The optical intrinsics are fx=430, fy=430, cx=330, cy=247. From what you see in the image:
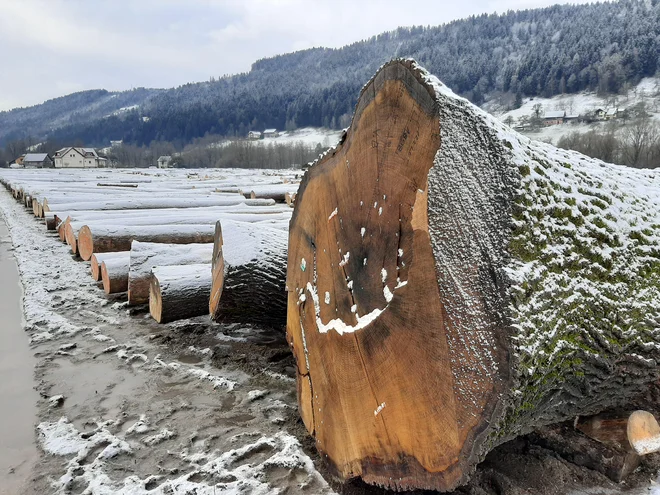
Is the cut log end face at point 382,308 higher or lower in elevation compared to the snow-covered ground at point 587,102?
lower

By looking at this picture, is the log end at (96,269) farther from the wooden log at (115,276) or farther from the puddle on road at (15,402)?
the puddle on road at (15,402)

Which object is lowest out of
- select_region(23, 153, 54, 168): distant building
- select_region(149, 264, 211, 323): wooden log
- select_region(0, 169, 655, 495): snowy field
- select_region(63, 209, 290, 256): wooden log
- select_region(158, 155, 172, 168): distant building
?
select_region(0, 169, 655, 495): snowy field

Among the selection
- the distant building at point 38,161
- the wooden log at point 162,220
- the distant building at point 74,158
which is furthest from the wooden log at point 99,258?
the distant building at point 38,161

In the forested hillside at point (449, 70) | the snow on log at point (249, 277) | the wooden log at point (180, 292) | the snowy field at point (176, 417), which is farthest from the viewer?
the forested hillside at point (449, 70)

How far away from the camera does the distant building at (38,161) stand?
271 ft

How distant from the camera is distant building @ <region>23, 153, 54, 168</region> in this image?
8275 cm

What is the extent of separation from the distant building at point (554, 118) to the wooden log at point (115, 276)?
7128 cm

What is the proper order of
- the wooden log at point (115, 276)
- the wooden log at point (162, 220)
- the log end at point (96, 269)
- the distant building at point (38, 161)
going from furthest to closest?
1. the distant building at point (38, 161)
2. the wooden log at point (162, 220)
3. the log end at point (96, 269)
4. the wooden log at point (115, 276)

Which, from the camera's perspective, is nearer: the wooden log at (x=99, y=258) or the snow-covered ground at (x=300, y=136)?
the wooden log at (x=99, y=258)

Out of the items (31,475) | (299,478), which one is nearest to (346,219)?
(299,478)

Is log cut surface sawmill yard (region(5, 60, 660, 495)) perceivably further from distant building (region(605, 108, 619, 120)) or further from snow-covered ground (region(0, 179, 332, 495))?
distant building (region(605, 108, 619, 120))

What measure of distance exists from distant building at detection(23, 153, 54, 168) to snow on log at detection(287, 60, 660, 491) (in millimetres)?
98649

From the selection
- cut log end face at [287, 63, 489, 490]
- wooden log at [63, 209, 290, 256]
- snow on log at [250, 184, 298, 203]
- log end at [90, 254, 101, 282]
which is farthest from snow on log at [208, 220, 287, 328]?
snow on log at [250, 184, 298, 203]

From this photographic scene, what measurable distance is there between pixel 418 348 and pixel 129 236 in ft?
19.9
